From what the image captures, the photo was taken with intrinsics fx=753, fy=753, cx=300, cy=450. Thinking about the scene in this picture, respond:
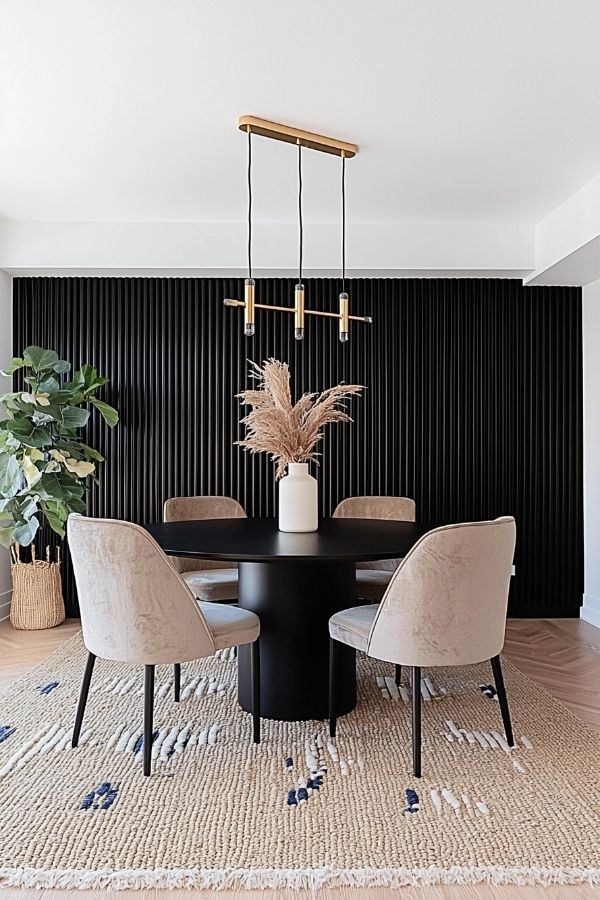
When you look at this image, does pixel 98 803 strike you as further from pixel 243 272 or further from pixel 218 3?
pixel 243 272

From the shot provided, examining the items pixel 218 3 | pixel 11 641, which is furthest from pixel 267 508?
pixel 218 3

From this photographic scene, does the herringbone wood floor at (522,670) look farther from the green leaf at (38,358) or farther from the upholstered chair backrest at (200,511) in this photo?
the green leaf at (38,358)

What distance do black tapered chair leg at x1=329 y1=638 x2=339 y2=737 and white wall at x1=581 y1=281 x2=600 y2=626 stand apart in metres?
2.68

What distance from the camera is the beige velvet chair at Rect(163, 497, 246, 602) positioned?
3.59 meters

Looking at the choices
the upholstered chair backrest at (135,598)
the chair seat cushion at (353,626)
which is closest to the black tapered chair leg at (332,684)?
the chair seat cushion at (353,626)

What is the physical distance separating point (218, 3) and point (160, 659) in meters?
2.19

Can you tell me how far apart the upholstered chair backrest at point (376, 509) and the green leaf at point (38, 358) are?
198 cm

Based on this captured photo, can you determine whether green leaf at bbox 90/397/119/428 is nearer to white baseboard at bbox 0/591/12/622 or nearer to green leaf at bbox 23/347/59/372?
green leaf at bbox 23/347/59/372

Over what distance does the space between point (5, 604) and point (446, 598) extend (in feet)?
11.7

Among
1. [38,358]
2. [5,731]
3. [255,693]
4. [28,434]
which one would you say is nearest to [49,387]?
[38,358]

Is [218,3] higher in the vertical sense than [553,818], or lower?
higher

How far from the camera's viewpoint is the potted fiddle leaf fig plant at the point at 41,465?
4.48m

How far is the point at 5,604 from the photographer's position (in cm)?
503

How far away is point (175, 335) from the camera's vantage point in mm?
5164
